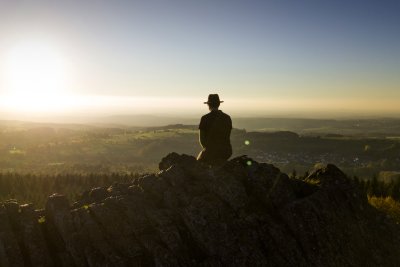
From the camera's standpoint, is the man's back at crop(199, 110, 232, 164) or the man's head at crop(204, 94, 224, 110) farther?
the man's back at crop(199, 110, 232, 164)

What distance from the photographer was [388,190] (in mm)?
118562

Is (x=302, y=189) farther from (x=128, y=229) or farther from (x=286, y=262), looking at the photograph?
(x=128, y=229)

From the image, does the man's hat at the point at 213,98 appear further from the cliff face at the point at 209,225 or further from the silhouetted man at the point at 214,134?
the cliff face at the point at 209,225

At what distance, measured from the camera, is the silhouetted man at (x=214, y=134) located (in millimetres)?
29125

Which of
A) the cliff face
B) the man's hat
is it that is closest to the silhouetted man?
the man's hat

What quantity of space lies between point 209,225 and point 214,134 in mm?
7761

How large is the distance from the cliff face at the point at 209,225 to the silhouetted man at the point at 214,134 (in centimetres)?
221

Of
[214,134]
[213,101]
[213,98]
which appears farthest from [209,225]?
[213,98]

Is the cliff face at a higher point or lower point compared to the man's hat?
lower

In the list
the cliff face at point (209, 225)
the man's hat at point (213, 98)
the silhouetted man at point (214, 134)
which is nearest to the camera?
the cliff face at point (209, 225)

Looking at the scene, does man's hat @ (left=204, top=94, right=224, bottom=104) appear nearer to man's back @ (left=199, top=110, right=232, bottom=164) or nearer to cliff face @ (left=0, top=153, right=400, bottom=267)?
man's back @ (left=199, top=110, right=232, bottom=164)

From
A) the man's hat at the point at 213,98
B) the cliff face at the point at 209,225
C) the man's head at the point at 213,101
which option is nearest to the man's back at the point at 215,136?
the man's head at the point at 213,101

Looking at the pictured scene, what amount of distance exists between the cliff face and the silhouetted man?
2211 millimetres

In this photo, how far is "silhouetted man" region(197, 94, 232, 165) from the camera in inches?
1147
